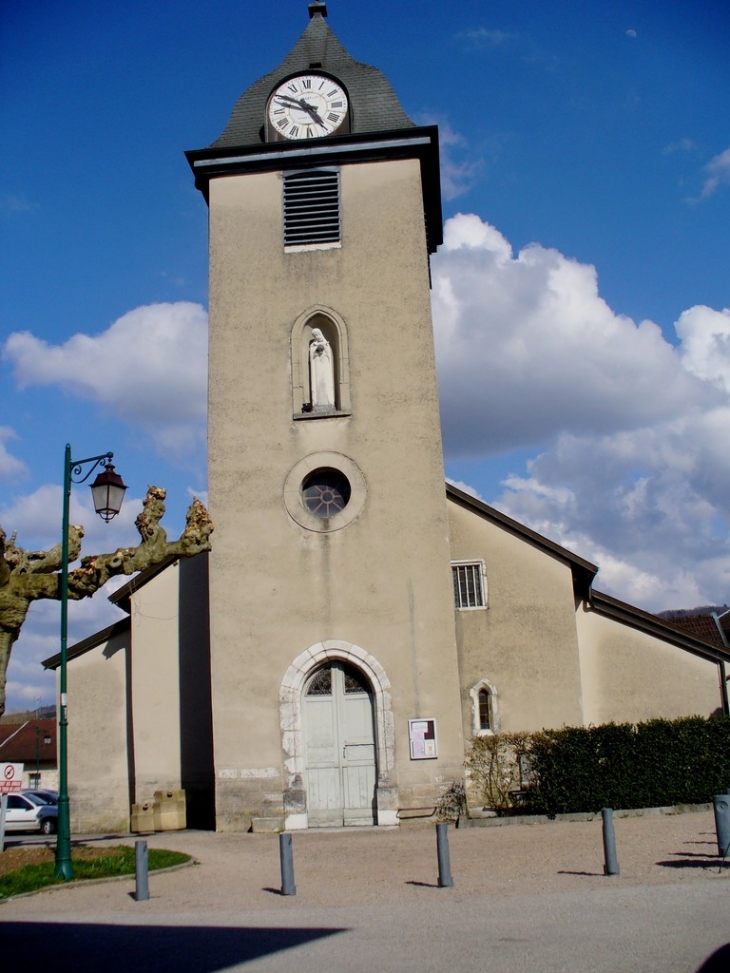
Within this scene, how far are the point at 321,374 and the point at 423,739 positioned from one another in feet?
22.8

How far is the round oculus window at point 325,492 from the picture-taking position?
1867 cm

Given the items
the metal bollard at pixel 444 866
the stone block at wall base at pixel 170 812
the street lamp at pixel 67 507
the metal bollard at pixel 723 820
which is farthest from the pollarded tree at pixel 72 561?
the metal bollard at pixel 723 820

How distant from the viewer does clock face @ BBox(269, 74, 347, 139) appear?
2020 centimetres

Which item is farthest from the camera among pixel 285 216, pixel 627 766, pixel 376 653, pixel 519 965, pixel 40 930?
pixel 285 216

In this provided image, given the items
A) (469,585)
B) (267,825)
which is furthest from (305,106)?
(267,825)

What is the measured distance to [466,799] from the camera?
1727cm

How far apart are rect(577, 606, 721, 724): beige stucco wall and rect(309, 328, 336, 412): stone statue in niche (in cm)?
738

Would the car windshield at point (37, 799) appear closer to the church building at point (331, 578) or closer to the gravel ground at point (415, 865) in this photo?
the church building at point (331, 578)

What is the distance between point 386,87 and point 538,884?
52.5 ft

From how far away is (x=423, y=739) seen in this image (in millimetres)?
17250

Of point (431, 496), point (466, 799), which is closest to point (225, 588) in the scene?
point (431, 496)

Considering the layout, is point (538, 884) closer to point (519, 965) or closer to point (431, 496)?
point (519, 965)

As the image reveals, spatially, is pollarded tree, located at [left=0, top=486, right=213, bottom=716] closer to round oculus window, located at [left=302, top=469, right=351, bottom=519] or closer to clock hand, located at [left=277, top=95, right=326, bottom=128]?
round oculus window, located at [left=302, top=469, right=351, bottom=519]

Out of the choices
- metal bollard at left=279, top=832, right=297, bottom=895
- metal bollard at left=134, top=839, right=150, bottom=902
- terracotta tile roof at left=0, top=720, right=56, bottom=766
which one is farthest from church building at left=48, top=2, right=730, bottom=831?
terracotta tile roof at left=0, top=720, right=56, bottom=766
